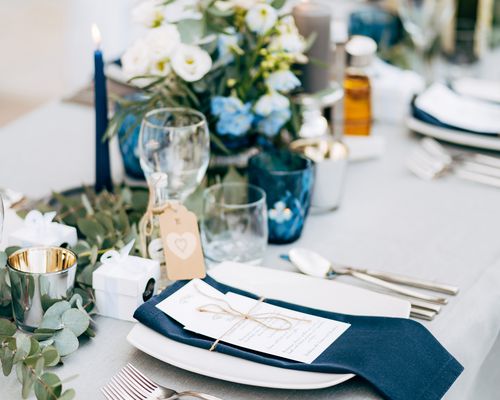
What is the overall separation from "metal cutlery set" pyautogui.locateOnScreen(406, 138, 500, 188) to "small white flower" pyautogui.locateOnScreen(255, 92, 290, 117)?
0.34 m

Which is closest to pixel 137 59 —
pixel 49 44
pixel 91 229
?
pixel 91 229

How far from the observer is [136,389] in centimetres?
86

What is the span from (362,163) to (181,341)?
2.46ft

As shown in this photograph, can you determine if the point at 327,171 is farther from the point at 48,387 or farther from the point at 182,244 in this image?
the point at 48,387

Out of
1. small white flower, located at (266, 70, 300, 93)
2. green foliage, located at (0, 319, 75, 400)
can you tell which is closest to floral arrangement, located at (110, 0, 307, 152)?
small white flower, located at (266, 70, 300, 93)

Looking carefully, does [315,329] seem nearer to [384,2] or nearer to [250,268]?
[250,268]

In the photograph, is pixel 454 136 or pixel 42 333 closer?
pixel 42 333

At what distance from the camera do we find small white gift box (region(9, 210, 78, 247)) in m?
1.06

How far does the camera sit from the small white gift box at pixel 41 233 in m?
1.06

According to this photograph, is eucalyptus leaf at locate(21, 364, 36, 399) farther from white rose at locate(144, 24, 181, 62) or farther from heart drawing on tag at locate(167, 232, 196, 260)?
white rose at locate(144, 24, 181, 62)

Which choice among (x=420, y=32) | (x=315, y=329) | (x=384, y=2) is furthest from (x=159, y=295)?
(x=384, y=2)

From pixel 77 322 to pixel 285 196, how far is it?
1.31 ft

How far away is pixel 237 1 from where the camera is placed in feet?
4.27

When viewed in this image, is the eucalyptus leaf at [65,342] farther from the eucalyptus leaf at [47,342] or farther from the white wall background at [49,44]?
the white wall background at [49,44]
